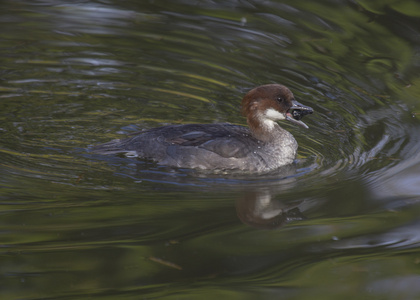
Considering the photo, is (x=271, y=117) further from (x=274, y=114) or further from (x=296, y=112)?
(x=296, y=112)

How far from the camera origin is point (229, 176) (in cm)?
705

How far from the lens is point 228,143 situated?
7.25 meters

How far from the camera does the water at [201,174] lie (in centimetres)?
480

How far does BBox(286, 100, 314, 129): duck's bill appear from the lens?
24.2 feet

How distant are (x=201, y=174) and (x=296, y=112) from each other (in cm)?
136

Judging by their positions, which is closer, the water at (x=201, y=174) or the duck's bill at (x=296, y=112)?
the water at (x=201, y=174)

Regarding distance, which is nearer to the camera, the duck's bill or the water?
the water

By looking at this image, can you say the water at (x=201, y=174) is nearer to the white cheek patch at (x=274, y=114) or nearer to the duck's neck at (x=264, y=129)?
the duck's neck at (x=264, y=129)

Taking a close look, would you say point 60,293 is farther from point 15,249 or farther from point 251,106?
point 251,106

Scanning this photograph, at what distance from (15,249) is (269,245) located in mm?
1992

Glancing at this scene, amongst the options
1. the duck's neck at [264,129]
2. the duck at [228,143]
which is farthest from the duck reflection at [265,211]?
the duck's neck at [264,129]

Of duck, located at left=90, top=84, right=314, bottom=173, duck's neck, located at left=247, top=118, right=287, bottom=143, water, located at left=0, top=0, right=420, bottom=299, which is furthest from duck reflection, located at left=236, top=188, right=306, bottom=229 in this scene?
duck's neck, located at left=247, top=118, right=287, bottom=143

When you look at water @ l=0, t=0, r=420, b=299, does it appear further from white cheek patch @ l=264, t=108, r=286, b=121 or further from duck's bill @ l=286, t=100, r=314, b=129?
white cheek patch @ l=264, t=108, r=286, b=121

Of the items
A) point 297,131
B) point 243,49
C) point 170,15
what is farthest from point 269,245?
point 170,15
